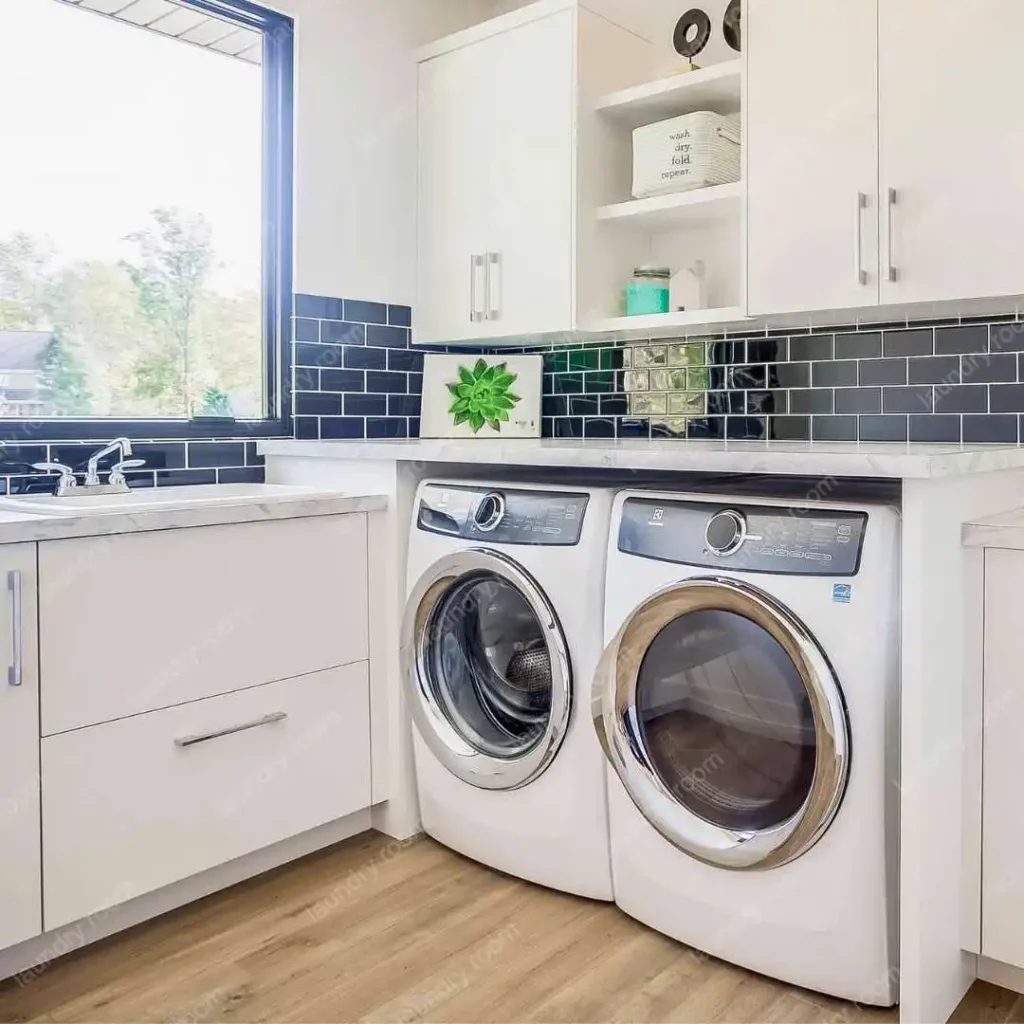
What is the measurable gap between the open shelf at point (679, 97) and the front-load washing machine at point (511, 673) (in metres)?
1.15

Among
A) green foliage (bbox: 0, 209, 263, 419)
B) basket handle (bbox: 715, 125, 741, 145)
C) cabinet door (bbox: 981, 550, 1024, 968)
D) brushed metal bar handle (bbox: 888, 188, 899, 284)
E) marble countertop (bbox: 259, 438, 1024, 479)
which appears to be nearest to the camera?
marble countertop (bbox: 259, 438, 1024, 479)

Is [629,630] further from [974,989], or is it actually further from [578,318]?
[578,318]

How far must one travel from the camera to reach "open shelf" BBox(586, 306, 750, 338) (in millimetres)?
2389

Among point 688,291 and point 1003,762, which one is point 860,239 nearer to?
point 688,291

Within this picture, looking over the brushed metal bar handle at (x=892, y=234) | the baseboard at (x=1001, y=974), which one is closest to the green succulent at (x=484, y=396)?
the brushed metal bar handle at (x=892, y=234)

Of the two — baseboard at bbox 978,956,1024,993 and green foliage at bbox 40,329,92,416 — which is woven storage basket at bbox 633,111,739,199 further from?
baseboard at bbox 978,956,1024,993

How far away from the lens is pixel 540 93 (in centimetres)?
266

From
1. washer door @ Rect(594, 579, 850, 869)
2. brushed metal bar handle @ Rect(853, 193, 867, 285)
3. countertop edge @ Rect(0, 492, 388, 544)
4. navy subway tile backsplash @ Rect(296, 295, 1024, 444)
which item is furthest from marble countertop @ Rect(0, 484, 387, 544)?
brushed metal bar handle @ Rect(853, 193, 867, 285)

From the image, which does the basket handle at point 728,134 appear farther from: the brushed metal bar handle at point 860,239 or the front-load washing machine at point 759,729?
the front-load washing machine at point 759,729

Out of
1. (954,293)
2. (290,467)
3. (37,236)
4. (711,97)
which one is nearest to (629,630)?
(954,293)

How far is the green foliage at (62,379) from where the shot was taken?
235cm

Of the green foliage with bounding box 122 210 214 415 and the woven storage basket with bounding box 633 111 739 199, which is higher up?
the woven storage basket with bounding box 633 111 739 199

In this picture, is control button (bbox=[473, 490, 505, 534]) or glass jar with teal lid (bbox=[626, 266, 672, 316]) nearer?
control button (bbox=[473, 490, 505, 534])

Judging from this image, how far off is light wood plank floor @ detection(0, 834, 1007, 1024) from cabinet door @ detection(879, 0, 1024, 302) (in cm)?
139
